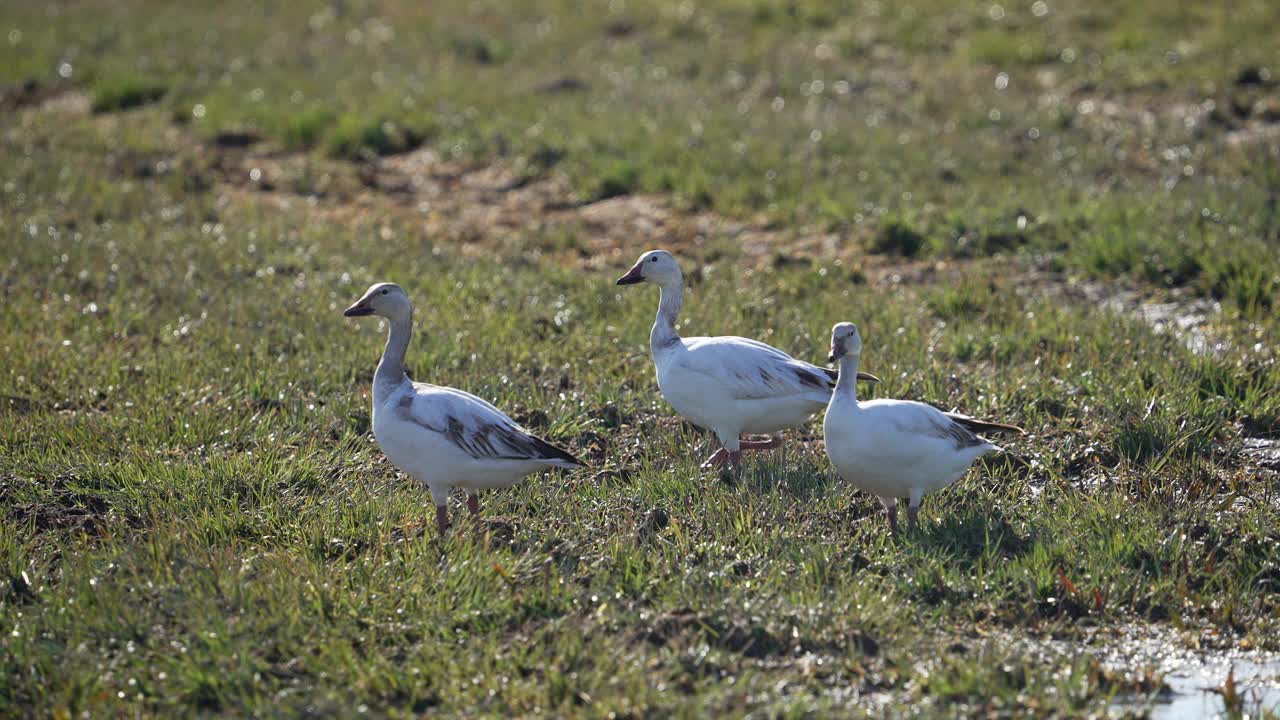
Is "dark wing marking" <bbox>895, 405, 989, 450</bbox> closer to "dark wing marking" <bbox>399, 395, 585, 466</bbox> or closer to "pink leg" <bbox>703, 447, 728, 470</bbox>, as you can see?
"pink leg" <bbox>703, 447, 728, 470</bbox>

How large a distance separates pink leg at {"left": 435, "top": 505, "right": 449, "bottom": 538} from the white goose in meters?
1.48

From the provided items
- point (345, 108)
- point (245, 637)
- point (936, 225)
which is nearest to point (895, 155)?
point (936, 225)

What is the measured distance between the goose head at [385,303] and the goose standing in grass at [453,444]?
53 cm

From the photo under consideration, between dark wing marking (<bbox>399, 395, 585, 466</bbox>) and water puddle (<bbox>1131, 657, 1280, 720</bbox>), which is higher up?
dark wing marking (<bbox>399, 395, 585, 466</bbox>)

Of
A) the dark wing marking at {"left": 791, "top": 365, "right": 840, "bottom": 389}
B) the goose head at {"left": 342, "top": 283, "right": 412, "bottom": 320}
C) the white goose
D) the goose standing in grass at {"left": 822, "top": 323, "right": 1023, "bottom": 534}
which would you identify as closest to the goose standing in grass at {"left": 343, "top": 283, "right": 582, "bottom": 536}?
the goose head at {"left": 342, "top": 283, "right": 412, "bottom": 320}

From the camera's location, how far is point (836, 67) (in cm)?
1667

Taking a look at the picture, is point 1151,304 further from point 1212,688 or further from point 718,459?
point 1212,688

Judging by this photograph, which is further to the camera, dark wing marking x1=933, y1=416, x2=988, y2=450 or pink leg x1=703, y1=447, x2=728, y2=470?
pink leg x1=703, y1=447, x2=728, y2=470

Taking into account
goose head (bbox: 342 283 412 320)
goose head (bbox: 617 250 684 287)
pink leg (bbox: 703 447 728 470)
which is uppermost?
goose head (bbox: 342 283 412 320)

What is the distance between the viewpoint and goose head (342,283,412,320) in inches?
271

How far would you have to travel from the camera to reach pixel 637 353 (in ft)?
28.8

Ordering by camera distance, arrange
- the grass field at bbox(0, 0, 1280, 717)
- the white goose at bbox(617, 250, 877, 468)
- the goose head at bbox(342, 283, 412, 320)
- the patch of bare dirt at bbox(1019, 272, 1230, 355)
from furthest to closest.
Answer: the patch of bare dirt at bbox(1019, 272, 1230, 355)
the white goose at bbox(617, 250, 877, 468)
the goose head at bbox(342, 283, 412, 320)
the grass field at bbox(0, 0, 1280, 717)

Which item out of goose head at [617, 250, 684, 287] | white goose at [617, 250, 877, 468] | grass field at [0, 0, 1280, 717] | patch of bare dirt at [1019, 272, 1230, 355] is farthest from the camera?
patch of bare dirt at [1019, 272, 1230, 355]

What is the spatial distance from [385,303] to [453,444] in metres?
1.07
